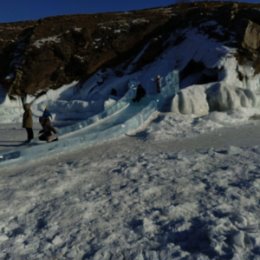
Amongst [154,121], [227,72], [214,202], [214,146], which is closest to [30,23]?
[227,72]

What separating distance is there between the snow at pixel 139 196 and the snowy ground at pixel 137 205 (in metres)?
0.01

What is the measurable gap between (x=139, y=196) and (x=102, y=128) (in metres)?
8.22

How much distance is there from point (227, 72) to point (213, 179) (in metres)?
14.5

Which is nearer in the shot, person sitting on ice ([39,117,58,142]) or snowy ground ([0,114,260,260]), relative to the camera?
snowy ground ([0,114,260,260])

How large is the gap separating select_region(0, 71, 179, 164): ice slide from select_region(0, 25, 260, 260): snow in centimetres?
6

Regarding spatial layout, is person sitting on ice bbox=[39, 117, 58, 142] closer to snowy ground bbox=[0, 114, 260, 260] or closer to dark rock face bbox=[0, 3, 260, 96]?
snowy ground bbox=[0, 114, 260, 260]

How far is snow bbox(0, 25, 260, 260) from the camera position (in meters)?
5.47

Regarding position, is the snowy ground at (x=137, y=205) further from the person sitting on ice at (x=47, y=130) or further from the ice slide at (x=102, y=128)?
the person sitting on ice at (x=47, y=130)

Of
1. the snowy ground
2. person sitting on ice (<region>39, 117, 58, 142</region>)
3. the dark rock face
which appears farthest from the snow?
the dark rock face

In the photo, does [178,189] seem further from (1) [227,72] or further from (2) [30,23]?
(2) [30,23]

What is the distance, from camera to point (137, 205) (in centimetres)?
679

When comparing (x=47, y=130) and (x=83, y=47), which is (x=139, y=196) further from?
(x=83, y=47)

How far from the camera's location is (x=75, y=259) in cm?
529

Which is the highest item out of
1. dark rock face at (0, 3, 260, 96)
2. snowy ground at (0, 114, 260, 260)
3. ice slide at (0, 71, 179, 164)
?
dark rock face at (0, 3, 260, 96)
